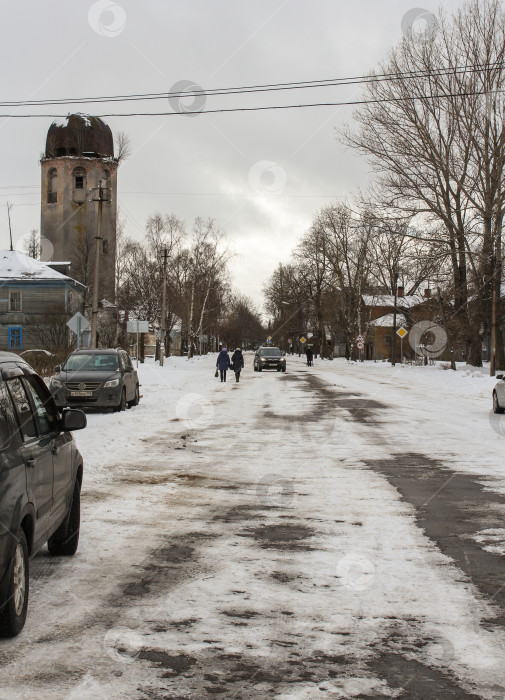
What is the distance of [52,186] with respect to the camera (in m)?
72.8

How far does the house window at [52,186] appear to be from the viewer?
72.4 metres

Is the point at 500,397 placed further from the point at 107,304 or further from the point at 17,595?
the point at 107,304

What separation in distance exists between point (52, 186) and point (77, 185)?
287cm

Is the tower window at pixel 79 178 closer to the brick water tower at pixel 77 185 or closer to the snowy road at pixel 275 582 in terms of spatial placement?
the brick water tower at pixel 77 185

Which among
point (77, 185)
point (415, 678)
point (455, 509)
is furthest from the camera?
point (77, 185)

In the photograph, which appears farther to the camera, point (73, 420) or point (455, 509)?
point (455, 509)

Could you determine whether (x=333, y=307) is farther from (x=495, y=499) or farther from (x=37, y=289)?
(x=495, y=499)

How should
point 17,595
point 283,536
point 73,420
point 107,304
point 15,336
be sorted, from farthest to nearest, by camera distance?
point 107,304 < point 15,336 < point 283,536 < point 73,420 < point 17,595

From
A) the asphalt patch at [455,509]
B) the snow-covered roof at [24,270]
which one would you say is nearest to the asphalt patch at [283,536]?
the asphalt patch at [455,509]

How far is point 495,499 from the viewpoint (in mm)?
7812

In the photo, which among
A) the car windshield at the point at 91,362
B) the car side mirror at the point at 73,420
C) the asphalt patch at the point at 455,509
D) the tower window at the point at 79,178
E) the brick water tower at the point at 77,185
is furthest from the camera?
the tower window at the point at 79,178

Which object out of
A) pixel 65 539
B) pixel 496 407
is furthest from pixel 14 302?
pixel 65 539

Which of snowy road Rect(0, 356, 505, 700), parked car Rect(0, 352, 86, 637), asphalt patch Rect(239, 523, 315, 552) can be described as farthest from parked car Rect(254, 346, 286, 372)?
parked car Rect(0, 352, 86, 637)

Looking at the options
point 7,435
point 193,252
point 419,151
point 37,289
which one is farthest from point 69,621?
point 193,252
